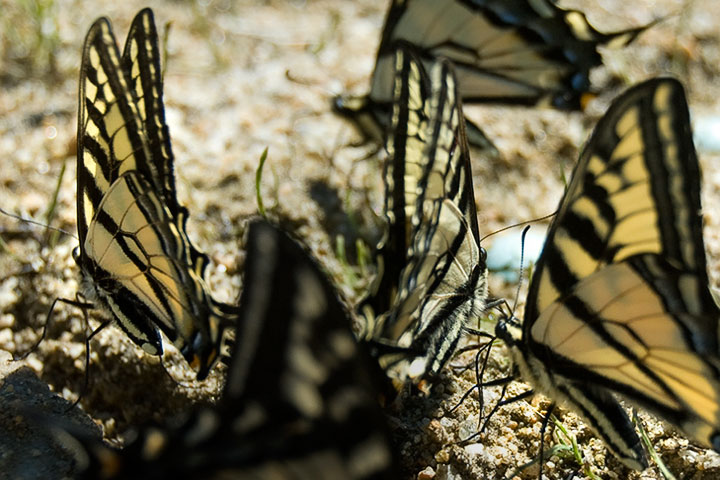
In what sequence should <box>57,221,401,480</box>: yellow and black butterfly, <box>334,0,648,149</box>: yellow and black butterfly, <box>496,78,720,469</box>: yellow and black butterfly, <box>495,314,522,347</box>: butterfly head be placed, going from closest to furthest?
<box>57,221,401,480</box>: yellow and black butterfly → <box>496,78,720,469</box>: yellow and black butterfly → <box>495,314,522,347</box>: butterfly head → <box>334,0,648,149</box>: yellow and black butterfly

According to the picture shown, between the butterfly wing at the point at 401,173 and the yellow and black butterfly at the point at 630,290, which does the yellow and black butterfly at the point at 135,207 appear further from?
the yellow and black butterfly at the point at 630,290

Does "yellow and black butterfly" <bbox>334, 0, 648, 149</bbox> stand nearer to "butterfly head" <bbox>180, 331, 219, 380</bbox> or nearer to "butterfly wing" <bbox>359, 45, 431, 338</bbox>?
"butterfly wing" <bbox>359, 45, 431, 338</bbox>

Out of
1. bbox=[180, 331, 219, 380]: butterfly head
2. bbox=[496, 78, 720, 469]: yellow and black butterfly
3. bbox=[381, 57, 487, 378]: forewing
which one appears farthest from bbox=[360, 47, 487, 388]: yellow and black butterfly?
bbox=[180, 331, 219, 380]: butterfly head

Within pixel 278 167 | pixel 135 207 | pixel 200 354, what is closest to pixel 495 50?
pixel 278 167

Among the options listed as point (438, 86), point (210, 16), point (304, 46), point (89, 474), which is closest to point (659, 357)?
point (438, 86)

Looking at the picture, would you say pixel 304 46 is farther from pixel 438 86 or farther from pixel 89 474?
pixel 89 474

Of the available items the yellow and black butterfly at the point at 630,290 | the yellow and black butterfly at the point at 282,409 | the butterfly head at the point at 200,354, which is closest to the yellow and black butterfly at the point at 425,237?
the yellow and black butterfly at the point at 630,290
